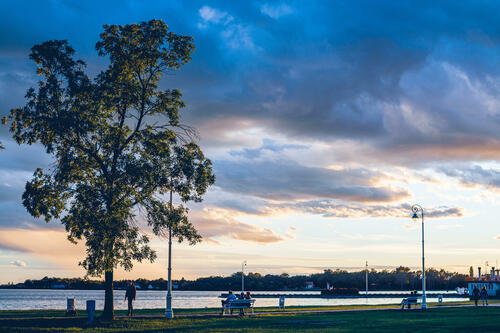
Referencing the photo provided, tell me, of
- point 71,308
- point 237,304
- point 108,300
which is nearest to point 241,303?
point 237,304

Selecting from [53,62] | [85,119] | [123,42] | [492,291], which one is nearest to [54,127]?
[85,119]

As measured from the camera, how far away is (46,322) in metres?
33.1

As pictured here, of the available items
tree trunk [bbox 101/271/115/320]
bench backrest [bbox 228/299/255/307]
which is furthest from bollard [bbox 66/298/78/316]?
bench backrest [bbox 228/299/255/307]

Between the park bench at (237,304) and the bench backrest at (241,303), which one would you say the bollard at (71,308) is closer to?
the park bench at (237,304)

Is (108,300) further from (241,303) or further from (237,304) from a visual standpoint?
(241,303)

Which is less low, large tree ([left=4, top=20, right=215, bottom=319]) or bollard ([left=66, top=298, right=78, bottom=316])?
large tree ([left=4, top=20, right=215, bottom=319])

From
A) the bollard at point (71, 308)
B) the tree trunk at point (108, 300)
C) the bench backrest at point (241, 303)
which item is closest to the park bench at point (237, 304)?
the bench backrest at point (241, 303)

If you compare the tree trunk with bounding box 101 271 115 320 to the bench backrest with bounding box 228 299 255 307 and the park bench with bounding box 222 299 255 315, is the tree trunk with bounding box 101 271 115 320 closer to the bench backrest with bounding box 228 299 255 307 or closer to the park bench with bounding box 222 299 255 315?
the park bench with bounding box 222 299 255 315

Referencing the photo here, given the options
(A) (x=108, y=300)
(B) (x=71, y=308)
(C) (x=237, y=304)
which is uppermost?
(A) (x=108, y=300)

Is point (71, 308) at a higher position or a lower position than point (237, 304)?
higher

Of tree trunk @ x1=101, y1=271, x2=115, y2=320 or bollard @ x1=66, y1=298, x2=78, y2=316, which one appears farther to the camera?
bollard @ x1=66, y1=298, x2=78, y2=316

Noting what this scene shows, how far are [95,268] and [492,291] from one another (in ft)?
248

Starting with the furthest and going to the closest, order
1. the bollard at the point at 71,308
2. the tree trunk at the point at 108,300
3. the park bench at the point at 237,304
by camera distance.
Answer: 1. the park bench at the point at 237,304
2. the bollard at the point at 71,308
3. the tree trunk at the point at 108,300

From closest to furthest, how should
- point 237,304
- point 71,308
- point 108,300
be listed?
point 108,300, point 71,308, point 237,304
